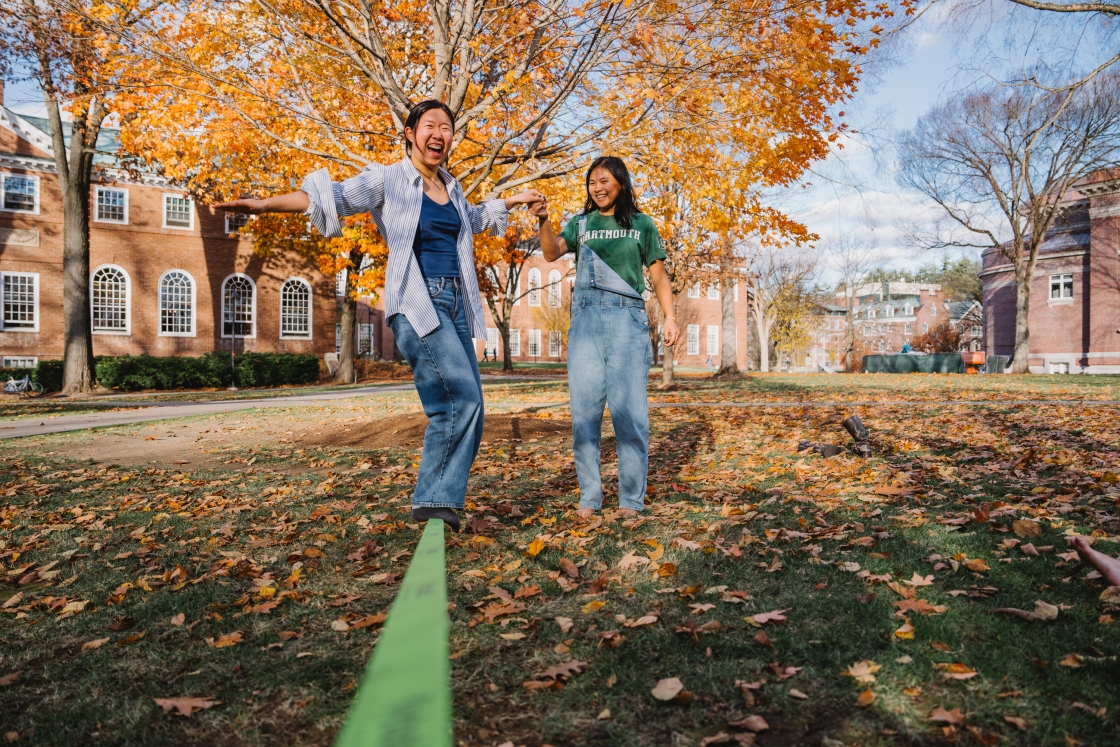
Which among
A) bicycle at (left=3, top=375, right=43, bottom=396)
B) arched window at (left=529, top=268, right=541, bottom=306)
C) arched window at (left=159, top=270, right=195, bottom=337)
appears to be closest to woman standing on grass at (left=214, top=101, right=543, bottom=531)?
bicycle at (left=3, top=375, right=43, bottom=396)

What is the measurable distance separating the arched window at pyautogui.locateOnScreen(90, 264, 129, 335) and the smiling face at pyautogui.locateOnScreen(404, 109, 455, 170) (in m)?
30.8

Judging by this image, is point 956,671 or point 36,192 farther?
point 36,192

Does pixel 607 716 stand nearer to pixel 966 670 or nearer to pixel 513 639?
pixel 513 639

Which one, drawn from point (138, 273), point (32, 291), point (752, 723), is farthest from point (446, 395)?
point (32, 291)

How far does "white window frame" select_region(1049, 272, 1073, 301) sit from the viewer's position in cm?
3753

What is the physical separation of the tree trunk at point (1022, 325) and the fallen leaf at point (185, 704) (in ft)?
102

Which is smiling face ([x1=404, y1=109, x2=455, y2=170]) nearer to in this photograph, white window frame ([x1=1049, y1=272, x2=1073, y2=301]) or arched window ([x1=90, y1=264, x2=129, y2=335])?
arched window ([x1=90, y1=264, x2=129, y2=335])

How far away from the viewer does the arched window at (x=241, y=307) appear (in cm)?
3092

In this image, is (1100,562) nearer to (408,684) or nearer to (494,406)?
(408,684)

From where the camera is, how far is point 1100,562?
8.95 feet

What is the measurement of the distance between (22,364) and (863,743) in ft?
112

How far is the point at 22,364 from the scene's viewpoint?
1099 inches

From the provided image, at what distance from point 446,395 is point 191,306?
101 feet

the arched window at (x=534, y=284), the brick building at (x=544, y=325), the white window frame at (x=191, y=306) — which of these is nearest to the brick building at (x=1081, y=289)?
the brick building at (x=544, y=325)
